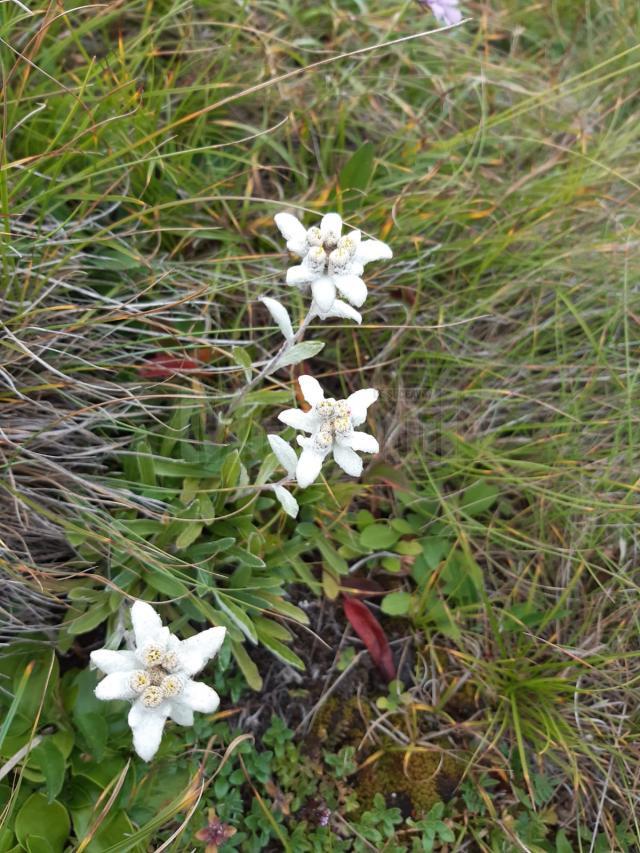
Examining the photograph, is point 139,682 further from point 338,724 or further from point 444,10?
point 444,10

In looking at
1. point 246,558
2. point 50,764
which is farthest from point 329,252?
point 50,764

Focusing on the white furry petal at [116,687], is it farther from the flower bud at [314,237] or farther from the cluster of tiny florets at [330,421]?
the flower bud at [314,237]

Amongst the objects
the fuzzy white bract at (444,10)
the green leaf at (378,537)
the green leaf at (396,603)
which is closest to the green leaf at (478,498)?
the green leaf at (378,537)

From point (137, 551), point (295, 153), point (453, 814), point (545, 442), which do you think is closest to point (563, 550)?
point (545, 442)

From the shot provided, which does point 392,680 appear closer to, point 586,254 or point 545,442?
point 545,442

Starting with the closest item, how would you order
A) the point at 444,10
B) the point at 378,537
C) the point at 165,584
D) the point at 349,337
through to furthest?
1. the point at 165,584
2. the point at 378,537
3. the point at 444,10
4. the point at 349,337
